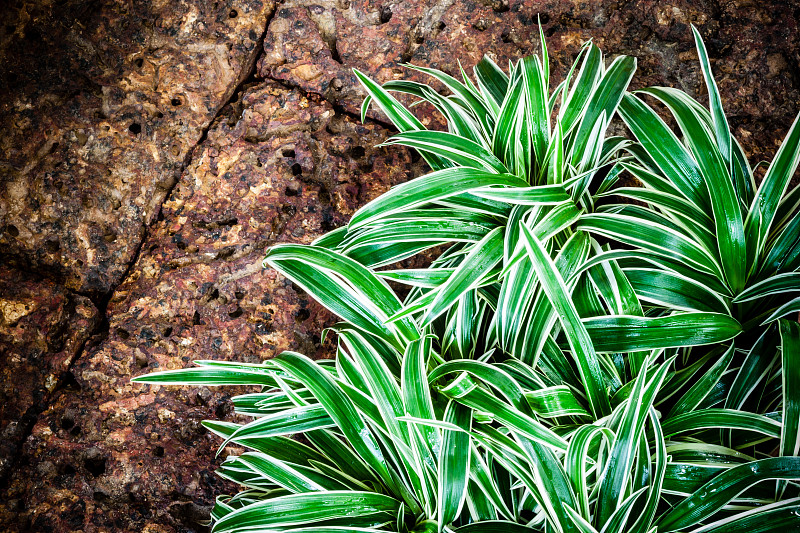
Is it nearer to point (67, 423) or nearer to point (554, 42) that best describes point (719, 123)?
point (554, 42)

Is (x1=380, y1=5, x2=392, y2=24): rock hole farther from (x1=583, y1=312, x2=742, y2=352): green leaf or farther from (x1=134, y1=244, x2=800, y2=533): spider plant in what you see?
(x1=583, y1=312, x2=742, y2=352): green leaf

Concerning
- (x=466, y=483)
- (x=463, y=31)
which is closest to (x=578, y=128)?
(x=463, y=31)

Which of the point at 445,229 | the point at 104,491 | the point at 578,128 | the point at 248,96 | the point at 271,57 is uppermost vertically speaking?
the point at 271,57

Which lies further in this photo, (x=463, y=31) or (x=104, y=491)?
(x=463, y=31)

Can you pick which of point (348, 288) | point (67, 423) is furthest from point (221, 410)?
point (348, 288)

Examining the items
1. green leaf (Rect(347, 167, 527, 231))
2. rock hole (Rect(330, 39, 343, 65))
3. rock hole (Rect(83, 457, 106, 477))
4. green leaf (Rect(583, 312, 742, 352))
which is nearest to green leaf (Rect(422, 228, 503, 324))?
green leaf (Rect(347, 167, 527, 231))

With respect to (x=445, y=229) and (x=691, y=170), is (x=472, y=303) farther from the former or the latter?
(x=691, y=170)
